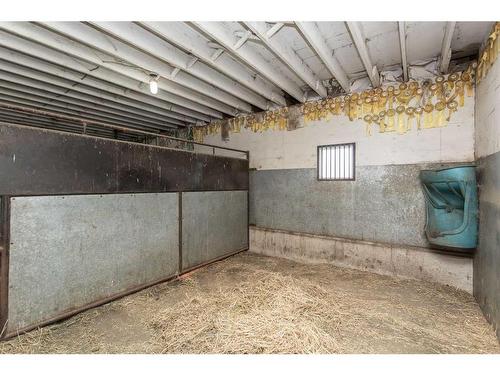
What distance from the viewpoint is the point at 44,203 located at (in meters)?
2.05

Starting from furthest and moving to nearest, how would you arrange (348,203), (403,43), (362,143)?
(348,203) < (362,143) < (403,43)

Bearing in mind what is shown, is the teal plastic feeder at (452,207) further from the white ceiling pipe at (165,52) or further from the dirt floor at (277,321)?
the white ceiling pipe at (165,52)

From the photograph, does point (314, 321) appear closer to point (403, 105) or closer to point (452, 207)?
point (452, 207)

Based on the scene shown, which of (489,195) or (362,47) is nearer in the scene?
(489,195)

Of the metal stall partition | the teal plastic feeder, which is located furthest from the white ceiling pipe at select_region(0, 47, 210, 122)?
the teal plastic feeder

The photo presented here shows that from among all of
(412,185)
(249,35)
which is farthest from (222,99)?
(412,185)

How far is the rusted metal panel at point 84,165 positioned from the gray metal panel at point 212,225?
0.29 m

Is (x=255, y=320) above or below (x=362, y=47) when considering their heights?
below

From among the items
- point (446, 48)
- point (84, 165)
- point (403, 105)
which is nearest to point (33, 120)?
point (84, 165)

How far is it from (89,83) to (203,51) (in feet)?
6.28

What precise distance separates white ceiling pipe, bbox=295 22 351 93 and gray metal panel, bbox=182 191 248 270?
2381mm

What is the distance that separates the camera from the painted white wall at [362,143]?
2.91 meters

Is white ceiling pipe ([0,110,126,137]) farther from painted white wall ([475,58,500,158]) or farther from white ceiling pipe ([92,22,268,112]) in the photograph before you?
painted white wall ([475,58,500,158])

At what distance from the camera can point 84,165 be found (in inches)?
89.7
